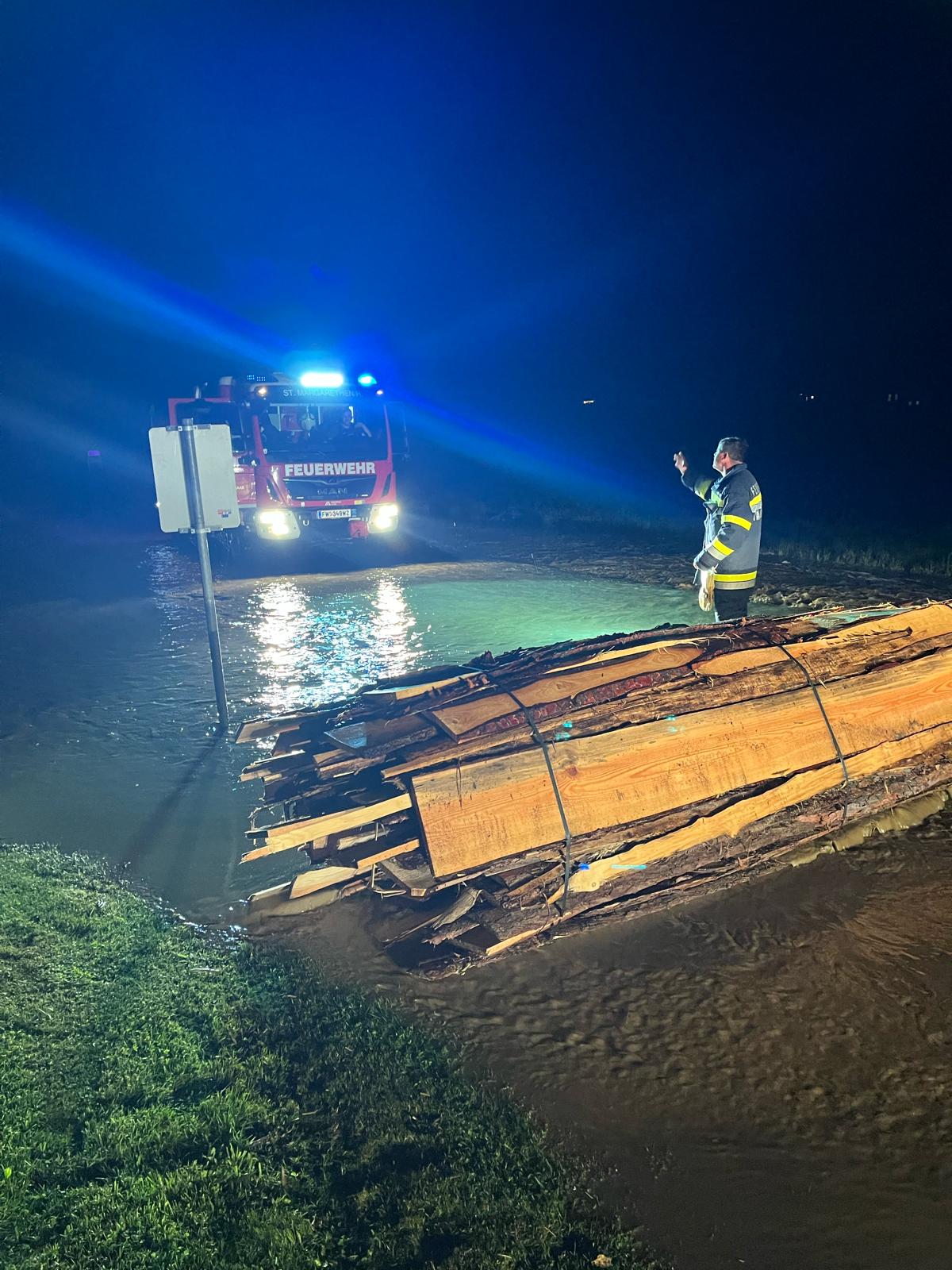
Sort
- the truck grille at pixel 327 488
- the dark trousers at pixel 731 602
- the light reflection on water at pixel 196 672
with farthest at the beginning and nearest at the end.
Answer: the truck grille at pixel 327 488 < the dark trousers at pixel 731 602 < the light reflection on water at pixel 196 672

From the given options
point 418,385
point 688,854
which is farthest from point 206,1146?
point 418,385

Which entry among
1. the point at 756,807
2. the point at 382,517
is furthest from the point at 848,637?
the point at 382,517

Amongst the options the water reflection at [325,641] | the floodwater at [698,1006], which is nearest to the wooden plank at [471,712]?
the floodwater at [698,1006]

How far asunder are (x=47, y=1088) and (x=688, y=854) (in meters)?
3.17

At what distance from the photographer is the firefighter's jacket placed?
6930 millimetres

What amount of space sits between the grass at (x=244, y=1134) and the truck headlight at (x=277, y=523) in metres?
12.2

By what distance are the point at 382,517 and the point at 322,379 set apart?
289 cm

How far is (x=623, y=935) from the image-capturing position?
4.36 metres

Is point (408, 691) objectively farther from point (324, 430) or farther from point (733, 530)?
point (324, 430)

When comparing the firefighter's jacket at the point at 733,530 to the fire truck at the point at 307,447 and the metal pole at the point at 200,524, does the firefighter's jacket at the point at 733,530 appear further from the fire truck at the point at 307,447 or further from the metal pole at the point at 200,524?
the fire truck at the point at 307,447

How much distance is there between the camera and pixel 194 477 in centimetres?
660

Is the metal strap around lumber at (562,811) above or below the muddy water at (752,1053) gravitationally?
above

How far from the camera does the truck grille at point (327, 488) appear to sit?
1573 centimetres

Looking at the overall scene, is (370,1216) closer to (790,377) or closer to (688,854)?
(688,854)
